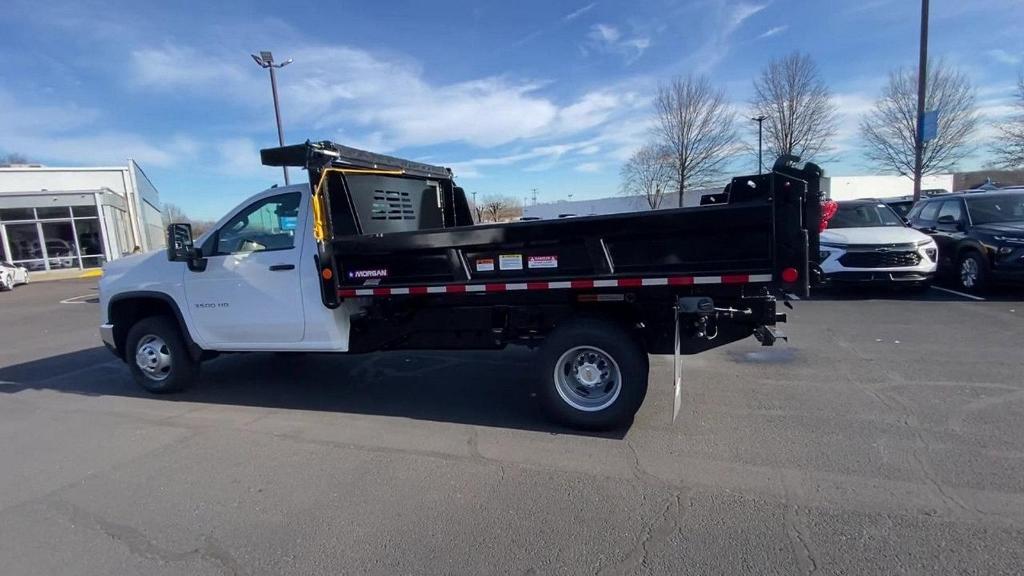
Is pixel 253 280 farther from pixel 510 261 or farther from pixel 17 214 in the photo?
pixel 17 214

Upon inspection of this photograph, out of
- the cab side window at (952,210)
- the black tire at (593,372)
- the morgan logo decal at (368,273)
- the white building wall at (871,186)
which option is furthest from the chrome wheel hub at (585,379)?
the white building wall at (871,186)

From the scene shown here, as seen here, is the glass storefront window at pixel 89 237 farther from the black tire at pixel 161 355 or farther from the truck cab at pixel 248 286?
the black tire at pixel 161 355

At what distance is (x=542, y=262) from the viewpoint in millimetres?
4395

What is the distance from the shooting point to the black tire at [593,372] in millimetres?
4258

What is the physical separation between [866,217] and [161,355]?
39.4ft

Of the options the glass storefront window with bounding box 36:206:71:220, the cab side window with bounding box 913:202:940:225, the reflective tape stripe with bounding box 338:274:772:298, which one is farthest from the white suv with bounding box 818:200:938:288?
the glass storefront window with bounding box 36:206:71:220

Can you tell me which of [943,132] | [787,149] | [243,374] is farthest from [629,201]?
[243,374]

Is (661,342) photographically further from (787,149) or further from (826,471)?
(787,149)

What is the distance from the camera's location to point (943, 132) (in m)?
26.8

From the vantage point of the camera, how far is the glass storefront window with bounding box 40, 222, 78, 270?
85.0 ft

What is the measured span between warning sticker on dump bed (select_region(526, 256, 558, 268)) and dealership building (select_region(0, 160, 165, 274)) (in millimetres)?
26537

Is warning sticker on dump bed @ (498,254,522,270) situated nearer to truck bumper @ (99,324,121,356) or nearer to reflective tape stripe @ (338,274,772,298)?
reflective tape stripe @ (338,274,772,298)

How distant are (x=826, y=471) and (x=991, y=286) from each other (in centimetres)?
933

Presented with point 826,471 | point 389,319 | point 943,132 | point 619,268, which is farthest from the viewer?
point 943,132
